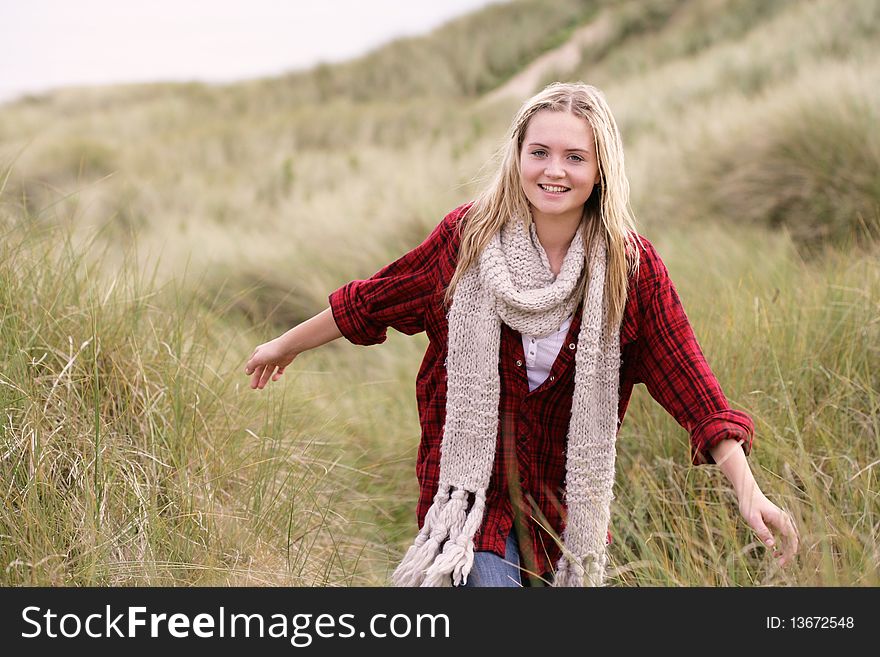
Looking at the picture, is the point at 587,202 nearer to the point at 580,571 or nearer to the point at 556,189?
the point at 556,189

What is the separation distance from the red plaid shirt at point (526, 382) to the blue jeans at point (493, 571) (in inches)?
1.1

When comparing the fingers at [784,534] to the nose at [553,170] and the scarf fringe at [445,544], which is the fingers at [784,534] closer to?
the scarf fringe at [445,544]

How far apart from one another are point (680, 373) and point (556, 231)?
21.6 inches

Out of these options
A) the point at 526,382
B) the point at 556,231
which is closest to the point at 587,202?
the point at 556,231

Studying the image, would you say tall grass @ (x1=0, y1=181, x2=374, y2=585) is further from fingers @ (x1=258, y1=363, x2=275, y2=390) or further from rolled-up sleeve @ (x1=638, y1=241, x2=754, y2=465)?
rolled-up sleeve @ (x1=638, y1=241, x2=754, y2=465)

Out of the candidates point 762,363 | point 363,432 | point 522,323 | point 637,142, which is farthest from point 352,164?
point 522,323

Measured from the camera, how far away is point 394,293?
300 cm

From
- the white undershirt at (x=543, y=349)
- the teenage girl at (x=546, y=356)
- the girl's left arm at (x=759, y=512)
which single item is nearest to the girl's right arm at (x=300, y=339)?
the teenage girl at (x=546, y=356)

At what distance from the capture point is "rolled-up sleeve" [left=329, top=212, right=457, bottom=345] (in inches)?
118

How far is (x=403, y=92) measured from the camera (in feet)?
67.2

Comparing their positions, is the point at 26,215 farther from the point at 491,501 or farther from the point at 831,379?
the point at 831,379

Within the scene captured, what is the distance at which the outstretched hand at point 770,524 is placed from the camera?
2.42 metres

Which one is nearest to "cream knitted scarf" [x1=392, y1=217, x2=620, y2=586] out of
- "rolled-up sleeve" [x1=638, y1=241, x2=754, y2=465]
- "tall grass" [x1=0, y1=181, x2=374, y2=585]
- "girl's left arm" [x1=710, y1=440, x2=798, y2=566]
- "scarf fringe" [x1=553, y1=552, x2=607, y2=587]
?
"scarf fringe" [x1=553, y1=552, x2=607, y2=587]

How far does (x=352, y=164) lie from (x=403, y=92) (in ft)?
29.4
